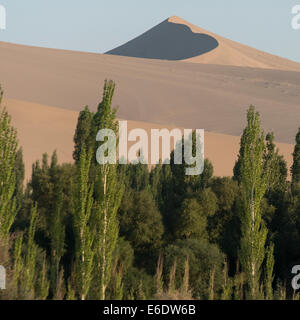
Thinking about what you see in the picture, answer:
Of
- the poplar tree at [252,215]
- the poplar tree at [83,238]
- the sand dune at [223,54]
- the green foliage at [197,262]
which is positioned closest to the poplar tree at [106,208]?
the poplar tree at [83,238]

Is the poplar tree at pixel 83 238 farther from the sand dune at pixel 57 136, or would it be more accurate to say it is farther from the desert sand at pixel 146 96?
the sand dune at pixel 57 136

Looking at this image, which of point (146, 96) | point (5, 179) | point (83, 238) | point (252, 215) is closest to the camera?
point (5, 179)

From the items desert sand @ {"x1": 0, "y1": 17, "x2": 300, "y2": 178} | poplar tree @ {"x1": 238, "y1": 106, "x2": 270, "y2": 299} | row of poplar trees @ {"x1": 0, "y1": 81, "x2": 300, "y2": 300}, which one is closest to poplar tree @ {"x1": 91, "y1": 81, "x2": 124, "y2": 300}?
row of poplar trees @ {"x1": 0, "y1": 81, "x2": 300, "y2": 300}

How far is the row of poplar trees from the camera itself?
63.7ft

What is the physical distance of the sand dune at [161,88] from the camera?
82875 mm

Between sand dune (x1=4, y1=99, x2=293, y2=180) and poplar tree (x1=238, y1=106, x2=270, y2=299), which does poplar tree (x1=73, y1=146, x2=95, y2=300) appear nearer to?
poplar tree (x1=238, y1=106, x2=270, y2=299)

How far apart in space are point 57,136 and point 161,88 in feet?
108

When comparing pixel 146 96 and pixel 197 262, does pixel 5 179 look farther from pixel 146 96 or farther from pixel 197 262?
pixel 146 96

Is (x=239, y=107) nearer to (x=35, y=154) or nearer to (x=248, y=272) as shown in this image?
(x=35, y=154)

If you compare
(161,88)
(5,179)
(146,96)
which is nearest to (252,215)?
(5,179)

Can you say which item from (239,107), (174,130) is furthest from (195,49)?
(174,130)

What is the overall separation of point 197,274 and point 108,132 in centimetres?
849

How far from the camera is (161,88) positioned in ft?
319
